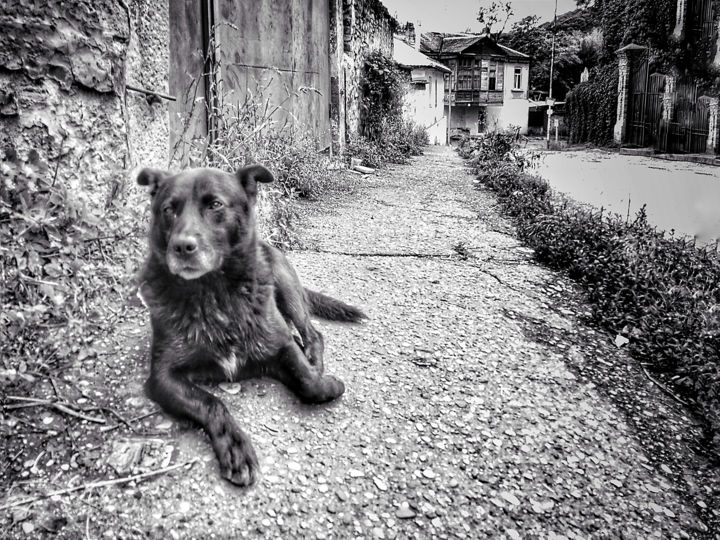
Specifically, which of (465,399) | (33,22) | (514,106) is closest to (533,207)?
(465,399)

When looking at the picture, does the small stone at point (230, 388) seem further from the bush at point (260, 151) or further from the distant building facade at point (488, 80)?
the distant building facade at point (488, 80)

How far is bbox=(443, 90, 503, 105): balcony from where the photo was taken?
49.8m

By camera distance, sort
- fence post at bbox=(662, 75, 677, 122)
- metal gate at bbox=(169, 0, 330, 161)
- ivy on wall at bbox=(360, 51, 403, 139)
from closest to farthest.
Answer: metal gate at bbox=(169, 0, 330, 161), ivy on wall at bbox=(360, 51, 403, 139), fence post at bbox=(662, 75, 677, 122)

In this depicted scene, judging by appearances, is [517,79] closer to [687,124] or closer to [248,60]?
[687,124]

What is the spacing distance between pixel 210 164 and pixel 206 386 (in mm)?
2438

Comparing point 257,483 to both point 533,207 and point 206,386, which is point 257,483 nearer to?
point 206,386

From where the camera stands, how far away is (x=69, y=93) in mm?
2770

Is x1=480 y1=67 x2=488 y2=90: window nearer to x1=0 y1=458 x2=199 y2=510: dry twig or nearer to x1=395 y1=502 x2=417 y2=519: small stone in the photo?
x1=395 y1=502 x2=417 y2=519: small stone

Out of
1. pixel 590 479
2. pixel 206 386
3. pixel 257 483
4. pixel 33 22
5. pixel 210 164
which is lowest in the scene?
pixel 590 479

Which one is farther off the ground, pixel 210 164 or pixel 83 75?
pixel 83 75

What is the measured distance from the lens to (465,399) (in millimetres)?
2941

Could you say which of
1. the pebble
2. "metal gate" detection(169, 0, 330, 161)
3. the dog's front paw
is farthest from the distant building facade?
the dog's front paw

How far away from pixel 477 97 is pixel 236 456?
51.4 metres

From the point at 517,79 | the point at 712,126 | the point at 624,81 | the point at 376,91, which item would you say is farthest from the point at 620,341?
the point at 517,79
